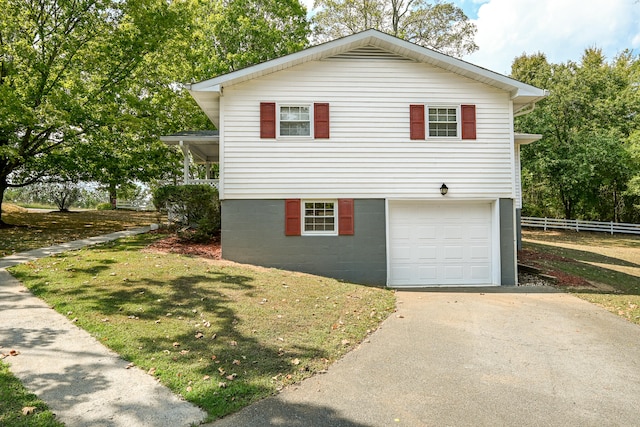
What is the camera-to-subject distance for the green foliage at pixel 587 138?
24.6 m

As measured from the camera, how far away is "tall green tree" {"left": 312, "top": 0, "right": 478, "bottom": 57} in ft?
85.1

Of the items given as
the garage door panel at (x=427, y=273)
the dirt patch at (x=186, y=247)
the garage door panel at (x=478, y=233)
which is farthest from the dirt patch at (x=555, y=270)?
the dirt patch at (x=186, y=247)

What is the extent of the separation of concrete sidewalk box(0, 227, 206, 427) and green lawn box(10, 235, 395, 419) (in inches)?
7.1

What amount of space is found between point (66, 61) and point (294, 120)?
33.4ft

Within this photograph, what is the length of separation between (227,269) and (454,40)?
82.8ft

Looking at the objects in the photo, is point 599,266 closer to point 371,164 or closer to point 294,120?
point 371,164

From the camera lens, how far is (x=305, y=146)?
399 inches

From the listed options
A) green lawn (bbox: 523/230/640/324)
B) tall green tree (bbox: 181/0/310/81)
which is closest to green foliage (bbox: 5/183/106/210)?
tall green tree (bbox: 181/0/310/81)

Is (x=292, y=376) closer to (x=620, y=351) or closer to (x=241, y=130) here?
(x=620, y=351)

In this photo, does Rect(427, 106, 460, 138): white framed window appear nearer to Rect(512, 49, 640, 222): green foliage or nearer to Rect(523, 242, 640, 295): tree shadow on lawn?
Rect(523, 242, 640, 295): tree shadow on lawn

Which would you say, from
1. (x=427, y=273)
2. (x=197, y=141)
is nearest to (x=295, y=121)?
(x=197, y=141)

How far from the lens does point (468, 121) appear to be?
34.1 feet

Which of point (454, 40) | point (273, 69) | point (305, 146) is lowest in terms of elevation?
point (305, 146)

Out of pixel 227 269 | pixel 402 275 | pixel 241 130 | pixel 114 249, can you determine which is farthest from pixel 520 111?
pixel 114 249
